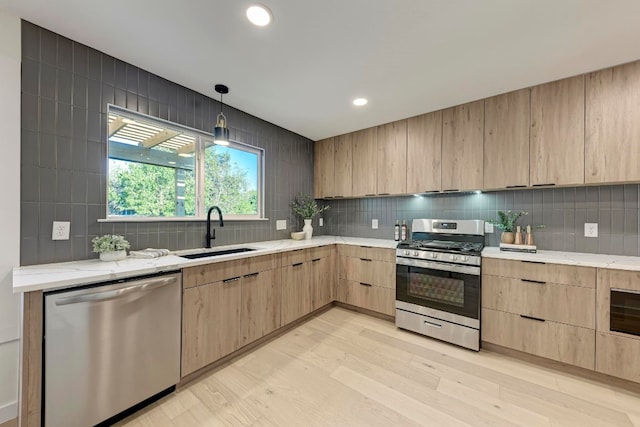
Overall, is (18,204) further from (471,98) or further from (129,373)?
(471,98)

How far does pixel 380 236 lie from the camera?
3588 mm

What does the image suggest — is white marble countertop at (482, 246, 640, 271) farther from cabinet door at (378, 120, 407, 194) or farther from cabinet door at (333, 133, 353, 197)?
cabinet door at (333, 133, 353, 197)

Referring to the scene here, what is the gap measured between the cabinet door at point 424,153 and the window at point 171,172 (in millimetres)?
1925

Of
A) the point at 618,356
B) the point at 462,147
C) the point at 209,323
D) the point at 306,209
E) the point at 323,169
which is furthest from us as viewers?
the point at 323,169

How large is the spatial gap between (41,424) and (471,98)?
12.7 ft

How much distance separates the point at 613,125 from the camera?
199 centimetres

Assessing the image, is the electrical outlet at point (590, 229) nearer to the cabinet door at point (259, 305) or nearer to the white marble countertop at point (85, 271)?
the cabinet door at point (259, 305)

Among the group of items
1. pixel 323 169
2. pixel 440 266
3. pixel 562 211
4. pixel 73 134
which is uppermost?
pixel 323 169

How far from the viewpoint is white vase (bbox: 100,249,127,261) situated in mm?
1740

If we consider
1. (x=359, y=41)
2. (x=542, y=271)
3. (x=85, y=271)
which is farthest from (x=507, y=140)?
(x=85, y=271)

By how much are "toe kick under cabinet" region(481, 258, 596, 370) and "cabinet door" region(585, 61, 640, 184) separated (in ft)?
2.70

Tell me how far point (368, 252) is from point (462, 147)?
1.55 m

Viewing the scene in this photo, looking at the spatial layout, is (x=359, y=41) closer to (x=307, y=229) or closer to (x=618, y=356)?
(x=307, y=229)

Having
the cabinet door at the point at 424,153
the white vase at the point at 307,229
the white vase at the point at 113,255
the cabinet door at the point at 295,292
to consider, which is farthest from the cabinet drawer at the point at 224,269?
the cabinet door at the point at 424,153
